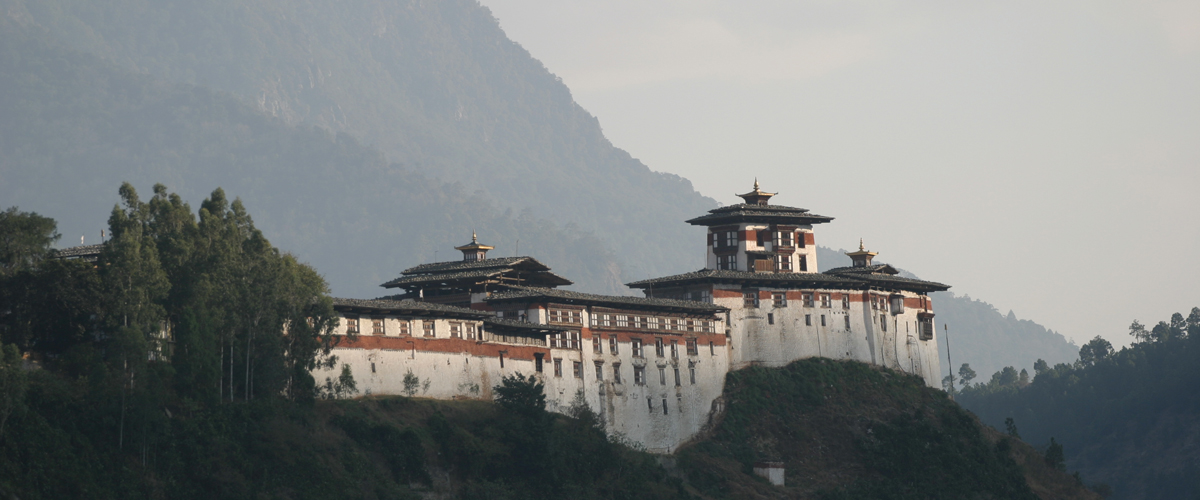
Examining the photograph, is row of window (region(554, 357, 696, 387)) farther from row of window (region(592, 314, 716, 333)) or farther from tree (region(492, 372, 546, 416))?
tree (region(492, 372, 546, 416))

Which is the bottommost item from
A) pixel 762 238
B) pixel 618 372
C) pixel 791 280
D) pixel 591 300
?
pixel 618 372

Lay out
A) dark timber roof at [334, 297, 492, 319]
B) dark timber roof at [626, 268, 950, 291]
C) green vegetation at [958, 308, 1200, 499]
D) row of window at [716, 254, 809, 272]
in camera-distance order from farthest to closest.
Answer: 1. green vegetation at [958, 308, 1200, 499]
2. row of window at [716, 254, 809, 272]
3. dark timber roof at [626, 268, 950, 291]
4. dark timber roof at [334, 297, 492, 319]

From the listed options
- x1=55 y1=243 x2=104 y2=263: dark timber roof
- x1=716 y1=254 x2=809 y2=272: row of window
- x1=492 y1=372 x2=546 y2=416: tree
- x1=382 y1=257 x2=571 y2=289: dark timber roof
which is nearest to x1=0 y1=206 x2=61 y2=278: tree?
x1=55 y1=243 x2=104 y2=263: dark timber roof

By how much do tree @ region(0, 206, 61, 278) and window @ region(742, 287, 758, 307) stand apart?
2188 inches

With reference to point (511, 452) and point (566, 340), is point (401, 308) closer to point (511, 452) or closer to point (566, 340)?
point (511, 452)

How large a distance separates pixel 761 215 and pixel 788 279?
8271mm

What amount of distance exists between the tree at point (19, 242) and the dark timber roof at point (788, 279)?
49.0 m

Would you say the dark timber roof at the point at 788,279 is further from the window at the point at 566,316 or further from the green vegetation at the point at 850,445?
the window at the point at 566,316

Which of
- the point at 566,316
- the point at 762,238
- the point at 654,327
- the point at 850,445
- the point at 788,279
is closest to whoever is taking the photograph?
the point at 566,316

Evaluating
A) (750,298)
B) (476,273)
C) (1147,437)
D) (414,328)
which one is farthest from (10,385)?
(1147,437)

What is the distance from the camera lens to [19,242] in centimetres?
7331

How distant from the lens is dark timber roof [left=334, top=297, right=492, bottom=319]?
86.1 metres

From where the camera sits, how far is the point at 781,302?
381 feet

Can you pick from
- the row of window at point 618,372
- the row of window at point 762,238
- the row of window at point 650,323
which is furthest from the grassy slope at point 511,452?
the row of window at point 762,238
